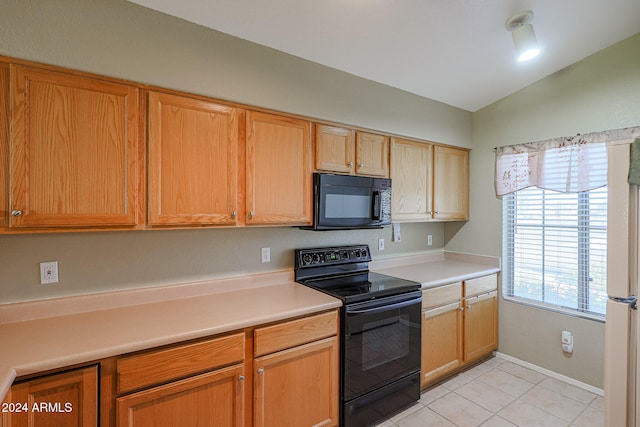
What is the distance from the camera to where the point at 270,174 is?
82.1 inches

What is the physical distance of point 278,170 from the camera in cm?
212

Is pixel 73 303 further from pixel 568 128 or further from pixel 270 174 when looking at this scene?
pixel 568 128

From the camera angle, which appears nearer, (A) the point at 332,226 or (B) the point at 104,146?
(B) the point at 104,146

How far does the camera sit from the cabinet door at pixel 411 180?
2.79 m

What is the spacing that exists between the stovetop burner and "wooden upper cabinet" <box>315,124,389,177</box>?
66 centimetres

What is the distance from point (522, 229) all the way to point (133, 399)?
10.9 feet

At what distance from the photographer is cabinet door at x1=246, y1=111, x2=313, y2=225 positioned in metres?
2.02

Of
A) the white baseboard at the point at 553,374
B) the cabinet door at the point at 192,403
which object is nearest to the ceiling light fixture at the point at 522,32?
the cabinet door at the point at 192,403

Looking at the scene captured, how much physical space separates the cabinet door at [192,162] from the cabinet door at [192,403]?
0.81 metres

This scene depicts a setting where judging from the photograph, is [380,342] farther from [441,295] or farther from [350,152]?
[350,152]

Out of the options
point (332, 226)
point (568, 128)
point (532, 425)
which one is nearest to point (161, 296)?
point (332, 226)

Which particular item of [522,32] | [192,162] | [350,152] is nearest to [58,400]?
[192,162]

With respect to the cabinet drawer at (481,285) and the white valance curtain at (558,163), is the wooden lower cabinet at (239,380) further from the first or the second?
the white valance curtain at (558,163)

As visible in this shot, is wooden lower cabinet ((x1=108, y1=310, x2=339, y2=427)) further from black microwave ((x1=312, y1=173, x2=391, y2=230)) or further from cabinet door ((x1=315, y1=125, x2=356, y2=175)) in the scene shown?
cabinet door ((x1=315, y1=125, x2=356, y2=175))
